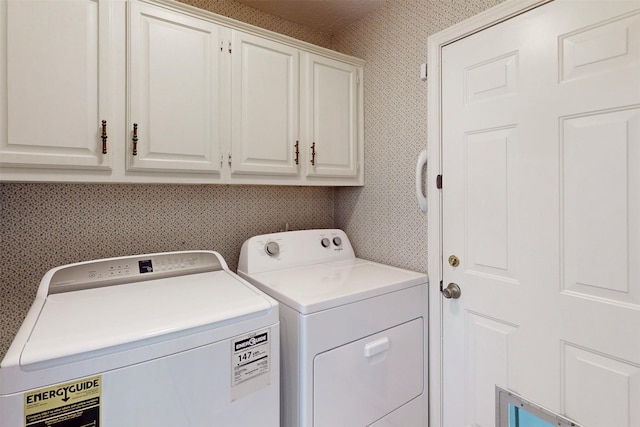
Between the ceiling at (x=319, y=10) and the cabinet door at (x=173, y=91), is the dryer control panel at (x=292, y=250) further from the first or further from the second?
the ceiling at (x=319, y=10)

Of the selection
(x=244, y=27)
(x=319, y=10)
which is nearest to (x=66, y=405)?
(x=244, y=27)

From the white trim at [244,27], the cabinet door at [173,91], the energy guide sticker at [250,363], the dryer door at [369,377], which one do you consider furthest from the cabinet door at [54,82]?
the dryer door at [369,377]

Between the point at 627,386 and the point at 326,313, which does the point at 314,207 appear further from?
the point at 627,386

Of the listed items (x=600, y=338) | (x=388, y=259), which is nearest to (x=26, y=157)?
(x=388, y=259)

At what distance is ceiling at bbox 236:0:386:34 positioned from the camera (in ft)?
6.25

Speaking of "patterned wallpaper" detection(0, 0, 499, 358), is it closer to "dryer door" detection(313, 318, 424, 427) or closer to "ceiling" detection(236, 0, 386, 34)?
"ceiling" detection(236, 0, 386, 34)

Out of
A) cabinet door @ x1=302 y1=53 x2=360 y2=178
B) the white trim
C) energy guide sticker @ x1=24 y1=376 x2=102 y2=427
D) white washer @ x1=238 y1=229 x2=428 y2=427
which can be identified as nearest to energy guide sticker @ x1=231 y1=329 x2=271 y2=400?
white washer @ x1=238 y1=229 x2=428 y2=427

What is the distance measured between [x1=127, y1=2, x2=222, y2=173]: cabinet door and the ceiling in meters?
0.59

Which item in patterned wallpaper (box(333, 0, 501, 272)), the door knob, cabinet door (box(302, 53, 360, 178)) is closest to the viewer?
the door knob

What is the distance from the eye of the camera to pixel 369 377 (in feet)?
4.66

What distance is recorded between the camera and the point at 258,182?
1.68m

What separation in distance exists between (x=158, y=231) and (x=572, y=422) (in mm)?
1982

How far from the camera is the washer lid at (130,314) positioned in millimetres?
846

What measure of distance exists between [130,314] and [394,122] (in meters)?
1.58
